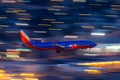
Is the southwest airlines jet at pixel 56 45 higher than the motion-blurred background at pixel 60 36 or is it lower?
higher

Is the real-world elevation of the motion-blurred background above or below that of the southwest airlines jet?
below

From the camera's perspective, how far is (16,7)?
138 meters

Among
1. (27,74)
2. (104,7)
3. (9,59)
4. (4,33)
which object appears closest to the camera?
(27,74)

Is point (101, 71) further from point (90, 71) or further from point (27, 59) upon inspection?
point (27, 59)

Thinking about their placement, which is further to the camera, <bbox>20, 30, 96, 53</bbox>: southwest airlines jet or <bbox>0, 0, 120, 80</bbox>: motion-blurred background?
<bbox>0, 0, 120, 80</bbox>: motion-blurred background

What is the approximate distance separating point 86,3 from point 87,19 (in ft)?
42.8

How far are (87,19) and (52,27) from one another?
29.0ft

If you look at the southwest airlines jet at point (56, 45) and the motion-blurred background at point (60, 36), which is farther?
the motion-blurred background at point (60, 36)

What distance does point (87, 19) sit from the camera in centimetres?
12450

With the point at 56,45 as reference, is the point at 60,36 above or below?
below

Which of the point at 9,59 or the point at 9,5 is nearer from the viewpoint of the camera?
the point at 9,59

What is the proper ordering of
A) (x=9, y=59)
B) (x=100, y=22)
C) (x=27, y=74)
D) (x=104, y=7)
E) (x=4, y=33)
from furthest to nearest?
1. (x=104, y=7)
2. (x=100, y=22)
3. (x=4, y=33)
4. (x=9, y=59)
5. (x=27, y=74)

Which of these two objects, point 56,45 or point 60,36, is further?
point 60,36

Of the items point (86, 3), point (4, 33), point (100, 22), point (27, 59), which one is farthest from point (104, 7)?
point (27, 59)
